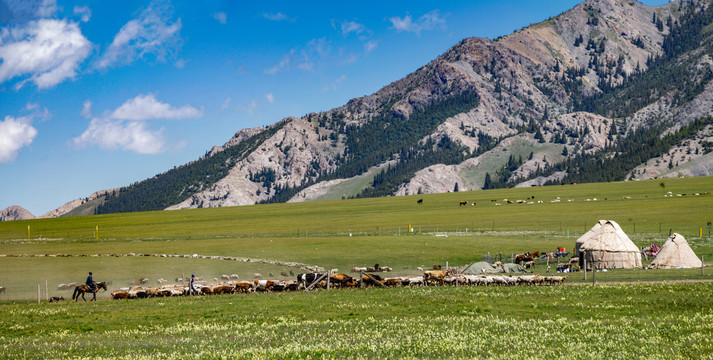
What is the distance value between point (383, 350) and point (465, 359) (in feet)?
10.0

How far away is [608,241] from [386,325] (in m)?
40.9

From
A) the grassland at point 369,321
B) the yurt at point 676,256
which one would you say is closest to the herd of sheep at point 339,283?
the grassland at point 369,321

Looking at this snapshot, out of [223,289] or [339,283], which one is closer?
[223,289]

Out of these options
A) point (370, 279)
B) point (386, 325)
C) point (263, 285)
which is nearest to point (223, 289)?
point (263, 285)

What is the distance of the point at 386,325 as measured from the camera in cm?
2605

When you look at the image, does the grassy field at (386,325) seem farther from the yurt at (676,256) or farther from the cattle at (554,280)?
the yurt at (676,256)

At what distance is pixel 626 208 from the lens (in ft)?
474

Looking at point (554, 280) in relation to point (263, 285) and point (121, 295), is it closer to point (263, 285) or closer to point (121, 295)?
point (263, 285)

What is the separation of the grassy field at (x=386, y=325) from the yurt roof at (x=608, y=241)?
2201 cm

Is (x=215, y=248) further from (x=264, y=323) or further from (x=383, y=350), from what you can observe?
(x=383, y=350)

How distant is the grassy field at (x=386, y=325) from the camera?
20188 mm

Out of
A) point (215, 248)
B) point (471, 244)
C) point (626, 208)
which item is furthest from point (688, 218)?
point (215, 248)

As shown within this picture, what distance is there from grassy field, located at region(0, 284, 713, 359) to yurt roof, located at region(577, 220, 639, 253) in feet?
72.2

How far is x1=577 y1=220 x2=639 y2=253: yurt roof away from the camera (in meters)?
59.1
